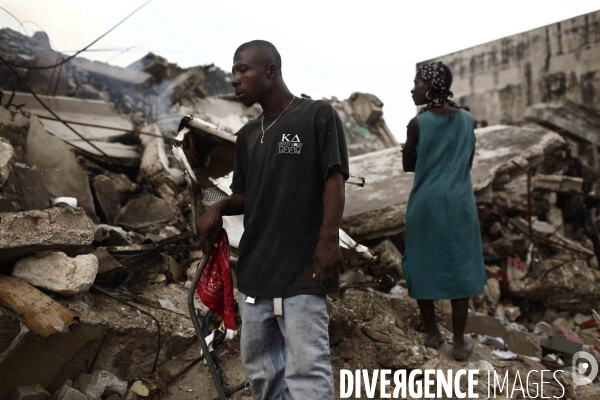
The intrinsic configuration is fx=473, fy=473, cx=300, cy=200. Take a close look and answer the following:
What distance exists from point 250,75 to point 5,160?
1813mm

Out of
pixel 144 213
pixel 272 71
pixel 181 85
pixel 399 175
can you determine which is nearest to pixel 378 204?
pixel 399 175

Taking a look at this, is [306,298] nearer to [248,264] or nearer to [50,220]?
[248,264]

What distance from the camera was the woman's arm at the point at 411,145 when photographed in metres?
3.07

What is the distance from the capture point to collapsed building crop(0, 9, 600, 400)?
7.72 feet

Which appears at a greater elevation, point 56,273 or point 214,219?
point 214,219

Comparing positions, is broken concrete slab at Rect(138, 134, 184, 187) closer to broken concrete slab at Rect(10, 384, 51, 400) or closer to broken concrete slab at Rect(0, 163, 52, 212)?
broken concrete slab at Rect(0, 163, 52, 212)

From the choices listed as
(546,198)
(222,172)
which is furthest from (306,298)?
(546,198)

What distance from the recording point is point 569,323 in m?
4.50

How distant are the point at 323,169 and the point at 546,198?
6.03 m

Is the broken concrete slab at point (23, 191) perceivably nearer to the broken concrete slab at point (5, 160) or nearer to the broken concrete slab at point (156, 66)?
the broken concrete slab at point (5, 160)

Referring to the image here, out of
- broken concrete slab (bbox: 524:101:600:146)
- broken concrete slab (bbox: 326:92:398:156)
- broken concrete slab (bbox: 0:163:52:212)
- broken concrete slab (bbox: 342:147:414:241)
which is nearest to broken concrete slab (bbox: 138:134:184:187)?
broken concrete slab (bbox: 0:163:52:212)

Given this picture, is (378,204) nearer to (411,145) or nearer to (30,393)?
(411,145)

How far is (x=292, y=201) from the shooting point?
1.78m

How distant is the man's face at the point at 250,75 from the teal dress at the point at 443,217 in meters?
1.47
